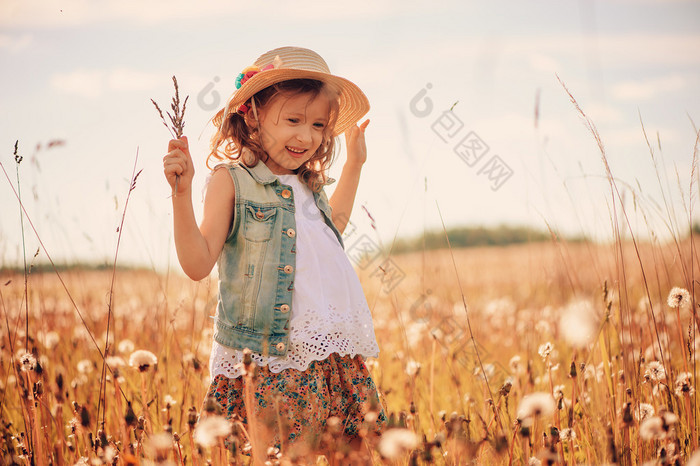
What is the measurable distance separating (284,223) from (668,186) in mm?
1782

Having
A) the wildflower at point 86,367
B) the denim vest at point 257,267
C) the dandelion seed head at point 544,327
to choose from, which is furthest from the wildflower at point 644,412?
the wildflower at point 86,367

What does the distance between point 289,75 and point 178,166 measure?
765mm

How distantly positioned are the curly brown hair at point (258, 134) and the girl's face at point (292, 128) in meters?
0.04

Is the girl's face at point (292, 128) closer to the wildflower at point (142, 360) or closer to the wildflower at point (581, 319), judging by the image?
the wildflower at point (142, 360)

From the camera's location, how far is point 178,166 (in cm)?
204

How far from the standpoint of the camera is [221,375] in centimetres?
230

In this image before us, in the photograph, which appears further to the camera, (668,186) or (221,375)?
(668,186)

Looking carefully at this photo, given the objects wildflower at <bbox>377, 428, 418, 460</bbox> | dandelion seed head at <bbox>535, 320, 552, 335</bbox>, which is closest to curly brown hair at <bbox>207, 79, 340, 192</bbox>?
wildflower at <bbox>377, 428, 418, 460</bbox>

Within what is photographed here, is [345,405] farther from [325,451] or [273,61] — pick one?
[273,61]

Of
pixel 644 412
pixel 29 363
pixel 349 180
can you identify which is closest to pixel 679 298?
pixel 644 412

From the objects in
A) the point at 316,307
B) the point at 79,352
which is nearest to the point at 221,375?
the point at 316,307

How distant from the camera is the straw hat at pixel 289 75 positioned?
2.52 metres

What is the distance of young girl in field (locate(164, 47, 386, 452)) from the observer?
223cm

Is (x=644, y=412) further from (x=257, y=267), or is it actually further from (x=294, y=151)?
(x=294, y=151)
